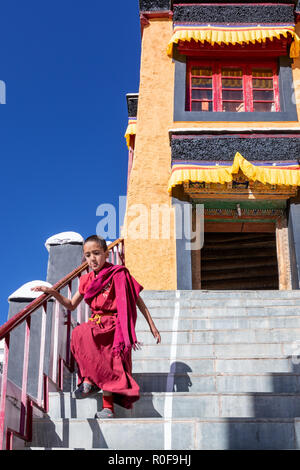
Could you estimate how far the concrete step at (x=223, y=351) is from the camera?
217 inches

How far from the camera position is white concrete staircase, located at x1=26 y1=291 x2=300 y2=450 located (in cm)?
374

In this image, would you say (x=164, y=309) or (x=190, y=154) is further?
(x=190, y=154)

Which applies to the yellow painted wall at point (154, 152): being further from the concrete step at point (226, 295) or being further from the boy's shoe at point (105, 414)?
the boy's shoe at point (105, 414)

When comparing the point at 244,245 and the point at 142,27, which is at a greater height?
the point at 142,27

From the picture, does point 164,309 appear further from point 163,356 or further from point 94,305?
point 94,305

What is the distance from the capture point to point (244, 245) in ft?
47.4

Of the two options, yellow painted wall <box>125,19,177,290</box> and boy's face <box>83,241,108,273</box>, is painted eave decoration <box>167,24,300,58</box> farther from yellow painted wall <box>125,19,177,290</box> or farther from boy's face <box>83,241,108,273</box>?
boy's face <box>83,241,108,273</box>

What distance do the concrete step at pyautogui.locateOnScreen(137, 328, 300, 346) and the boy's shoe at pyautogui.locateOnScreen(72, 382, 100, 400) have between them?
1.61 m

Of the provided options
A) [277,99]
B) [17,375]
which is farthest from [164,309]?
[277,99]

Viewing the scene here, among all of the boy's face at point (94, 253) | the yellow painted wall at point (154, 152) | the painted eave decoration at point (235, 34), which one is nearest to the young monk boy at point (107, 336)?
the boy's face at point (94, 253)

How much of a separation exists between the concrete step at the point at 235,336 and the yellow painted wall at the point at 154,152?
384cm

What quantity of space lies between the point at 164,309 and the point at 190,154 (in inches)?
160

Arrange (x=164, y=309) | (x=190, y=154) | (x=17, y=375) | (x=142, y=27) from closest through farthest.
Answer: (x=17, y=375), (x=164, y=309), (x=190, y=154), (x=142, y=27)
